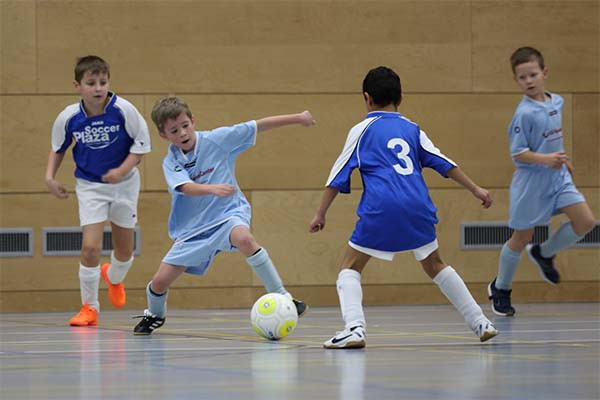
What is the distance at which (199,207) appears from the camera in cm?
685

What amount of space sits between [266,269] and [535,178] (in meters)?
2.52

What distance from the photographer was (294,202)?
32.7ft

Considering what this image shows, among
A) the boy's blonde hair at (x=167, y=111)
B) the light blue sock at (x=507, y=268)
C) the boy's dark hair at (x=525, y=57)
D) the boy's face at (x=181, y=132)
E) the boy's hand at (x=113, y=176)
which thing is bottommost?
the light blue sock at (x=507, y=268)

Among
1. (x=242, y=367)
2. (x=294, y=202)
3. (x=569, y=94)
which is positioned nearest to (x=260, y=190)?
(x=294, y=202)

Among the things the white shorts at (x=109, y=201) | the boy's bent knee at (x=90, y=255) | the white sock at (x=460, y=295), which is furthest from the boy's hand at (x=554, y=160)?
the boy's bent knee at (x=90, y=255)

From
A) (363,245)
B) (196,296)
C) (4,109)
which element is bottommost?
(196,296)

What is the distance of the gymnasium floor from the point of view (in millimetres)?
3893

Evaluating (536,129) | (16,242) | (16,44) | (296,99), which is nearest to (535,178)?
(536,129)

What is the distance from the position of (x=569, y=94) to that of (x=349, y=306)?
525cm

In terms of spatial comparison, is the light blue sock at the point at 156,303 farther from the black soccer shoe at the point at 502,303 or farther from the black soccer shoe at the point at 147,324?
the black soccer shoe at the point at 502,303

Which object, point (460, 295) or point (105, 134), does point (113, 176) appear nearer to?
point (105, 134)

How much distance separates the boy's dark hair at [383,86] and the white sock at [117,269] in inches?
119

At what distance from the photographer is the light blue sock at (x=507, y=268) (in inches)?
330

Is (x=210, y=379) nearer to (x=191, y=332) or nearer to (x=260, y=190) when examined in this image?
(x=191, y=332)
